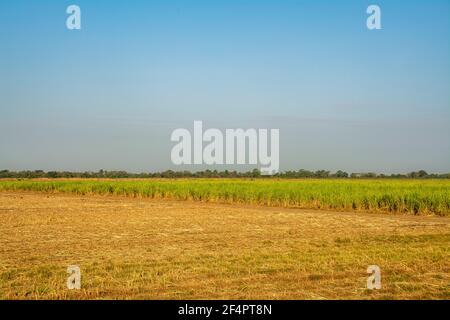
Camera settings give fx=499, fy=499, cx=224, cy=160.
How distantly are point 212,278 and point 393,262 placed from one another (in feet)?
11.8

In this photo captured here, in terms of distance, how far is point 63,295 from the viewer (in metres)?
6.53

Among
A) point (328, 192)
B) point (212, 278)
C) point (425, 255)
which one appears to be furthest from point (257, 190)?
point (212, 278)

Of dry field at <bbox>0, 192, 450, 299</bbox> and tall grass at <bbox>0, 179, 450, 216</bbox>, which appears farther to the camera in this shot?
tall grass at <bbox>0, 179, 450, 216</bbox>

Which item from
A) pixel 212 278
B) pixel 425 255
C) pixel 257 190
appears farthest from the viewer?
pixel 257 190

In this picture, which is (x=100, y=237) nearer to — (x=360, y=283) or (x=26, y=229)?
(x=26, y=229)

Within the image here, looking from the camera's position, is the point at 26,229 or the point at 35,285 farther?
the point at 26,229

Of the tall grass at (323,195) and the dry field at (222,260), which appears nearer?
the dry field at (222,260)

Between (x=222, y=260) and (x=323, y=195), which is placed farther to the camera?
(x=323, y=195)

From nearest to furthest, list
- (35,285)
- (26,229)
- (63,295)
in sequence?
(63,295)
(35,285)
(26,229)

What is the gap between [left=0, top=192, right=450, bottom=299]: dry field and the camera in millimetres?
6855

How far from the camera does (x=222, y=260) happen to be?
367 inches

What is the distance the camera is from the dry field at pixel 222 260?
6.86 meters

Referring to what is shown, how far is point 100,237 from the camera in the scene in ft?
42.6
